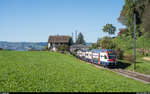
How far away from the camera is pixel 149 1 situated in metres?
59.3

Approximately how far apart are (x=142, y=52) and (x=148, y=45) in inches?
205

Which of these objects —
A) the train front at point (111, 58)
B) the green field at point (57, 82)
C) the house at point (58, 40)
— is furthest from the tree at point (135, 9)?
the house at point (58, 40)

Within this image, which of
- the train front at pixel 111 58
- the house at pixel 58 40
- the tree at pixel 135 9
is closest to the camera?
the train front at pixel 111 58

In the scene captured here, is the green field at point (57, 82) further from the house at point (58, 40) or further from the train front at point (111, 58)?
the house at point (58, 40)

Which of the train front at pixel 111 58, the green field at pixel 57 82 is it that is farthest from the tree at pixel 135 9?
the green field at pixel 57 82

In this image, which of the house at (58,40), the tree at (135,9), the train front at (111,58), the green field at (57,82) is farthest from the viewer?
the house at (58,40)

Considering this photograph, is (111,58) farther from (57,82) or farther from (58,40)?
(58,40)

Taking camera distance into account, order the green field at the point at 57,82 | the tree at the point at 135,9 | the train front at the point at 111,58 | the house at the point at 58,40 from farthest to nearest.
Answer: the house at the point at 58,40 < the tree at the point at 135,9 < the train front at the point at 111,58 < the green field at the point at 57,82

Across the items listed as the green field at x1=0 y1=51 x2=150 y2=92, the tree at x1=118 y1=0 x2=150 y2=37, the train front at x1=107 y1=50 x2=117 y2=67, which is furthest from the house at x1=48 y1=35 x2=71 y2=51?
the green field at x1=0 y1=51 x2=150 y2=92

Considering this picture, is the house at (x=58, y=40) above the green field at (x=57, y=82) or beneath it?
above

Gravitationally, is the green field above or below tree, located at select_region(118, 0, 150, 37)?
below

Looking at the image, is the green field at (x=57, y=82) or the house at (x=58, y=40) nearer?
the green field at (x=57, y=82)

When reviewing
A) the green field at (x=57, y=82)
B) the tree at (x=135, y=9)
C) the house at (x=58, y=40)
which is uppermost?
the tree at (x=135, y=9)

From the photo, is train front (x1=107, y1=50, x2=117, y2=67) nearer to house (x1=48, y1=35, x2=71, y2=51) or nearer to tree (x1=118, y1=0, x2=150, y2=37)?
tree (x1=118, y1=0, x2=150, y2=37)
